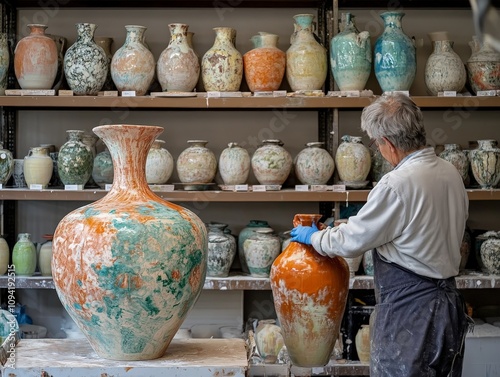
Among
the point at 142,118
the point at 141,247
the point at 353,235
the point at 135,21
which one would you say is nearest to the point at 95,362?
the point at 141,247

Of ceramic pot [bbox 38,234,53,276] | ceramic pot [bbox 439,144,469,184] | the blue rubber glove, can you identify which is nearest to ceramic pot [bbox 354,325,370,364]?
ceramic pot [bbox 439,144,469,184]

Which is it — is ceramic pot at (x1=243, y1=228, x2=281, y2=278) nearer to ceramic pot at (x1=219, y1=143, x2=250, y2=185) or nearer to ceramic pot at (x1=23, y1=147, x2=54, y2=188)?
ceramic pot at (x1=219, y1=143, x2=250, y2=185)

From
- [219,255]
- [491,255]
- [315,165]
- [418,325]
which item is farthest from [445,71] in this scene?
[418,325]

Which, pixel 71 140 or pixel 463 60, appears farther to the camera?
pixel 463 60

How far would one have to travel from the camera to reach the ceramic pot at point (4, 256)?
147 inches

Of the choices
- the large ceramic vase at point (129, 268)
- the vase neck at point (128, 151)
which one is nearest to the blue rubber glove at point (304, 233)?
the large ceramic vase at point (129, 268)

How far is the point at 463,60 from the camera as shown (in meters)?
4.20

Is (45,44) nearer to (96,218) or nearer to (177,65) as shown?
(177,65)

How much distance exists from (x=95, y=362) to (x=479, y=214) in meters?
2.80

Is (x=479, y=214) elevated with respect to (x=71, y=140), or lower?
lower

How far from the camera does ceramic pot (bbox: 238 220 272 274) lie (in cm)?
384

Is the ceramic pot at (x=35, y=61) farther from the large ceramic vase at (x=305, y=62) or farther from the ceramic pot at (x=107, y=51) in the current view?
the large ceramic vase at (x=305, y=62)

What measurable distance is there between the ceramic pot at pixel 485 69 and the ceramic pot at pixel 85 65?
1866mm

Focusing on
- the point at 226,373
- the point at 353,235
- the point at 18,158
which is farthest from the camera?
the point at 18,158
